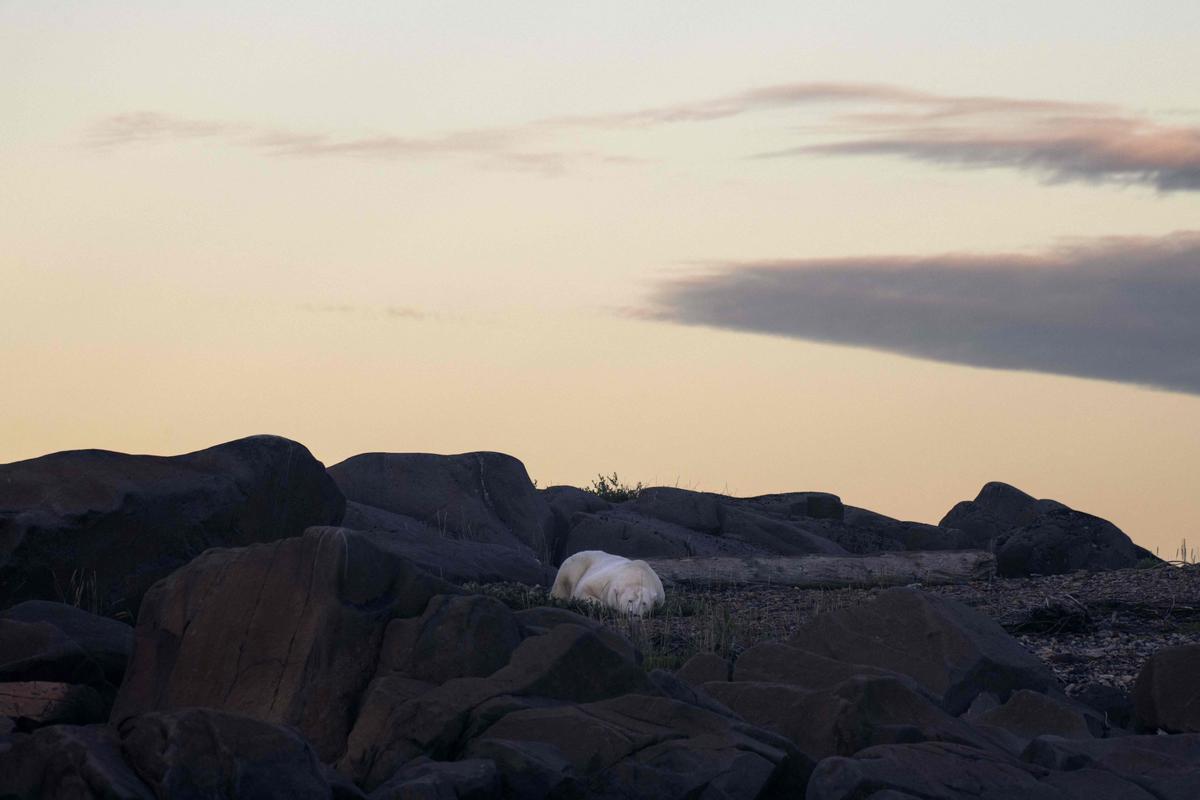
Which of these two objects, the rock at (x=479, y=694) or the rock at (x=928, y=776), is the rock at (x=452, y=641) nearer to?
the rock at (x=479, y=694)

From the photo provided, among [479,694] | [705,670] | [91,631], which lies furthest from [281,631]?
[705,670]

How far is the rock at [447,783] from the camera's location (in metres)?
8.03

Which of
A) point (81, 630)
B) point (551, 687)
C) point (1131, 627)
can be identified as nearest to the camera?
point (551, 687)

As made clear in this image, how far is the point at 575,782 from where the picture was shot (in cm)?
859

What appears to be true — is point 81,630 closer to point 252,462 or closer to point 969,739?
point 252,462

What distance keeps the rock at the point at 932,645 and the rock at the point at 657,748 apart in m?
3.81

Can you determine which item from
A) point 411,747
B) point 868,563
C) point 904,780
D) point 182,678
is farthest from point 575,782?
point 868,563

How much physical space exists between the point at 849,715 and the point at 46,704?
5.53 meters

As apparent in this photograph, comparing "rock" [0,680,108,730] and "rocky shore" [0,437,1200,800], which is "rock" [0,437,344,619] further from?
"rock" [0,680,108,730]

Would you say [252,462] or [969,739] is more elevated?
[252,462]

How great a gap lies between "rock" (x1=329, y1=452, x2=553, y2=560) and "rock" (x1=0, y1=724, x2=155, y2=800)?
16.8 meters

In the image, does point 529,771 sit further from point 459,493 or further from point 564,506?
point 564,506

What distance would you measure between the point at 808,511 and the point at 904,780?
85.0 feet

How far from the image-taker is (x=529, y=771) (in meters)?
8.48
